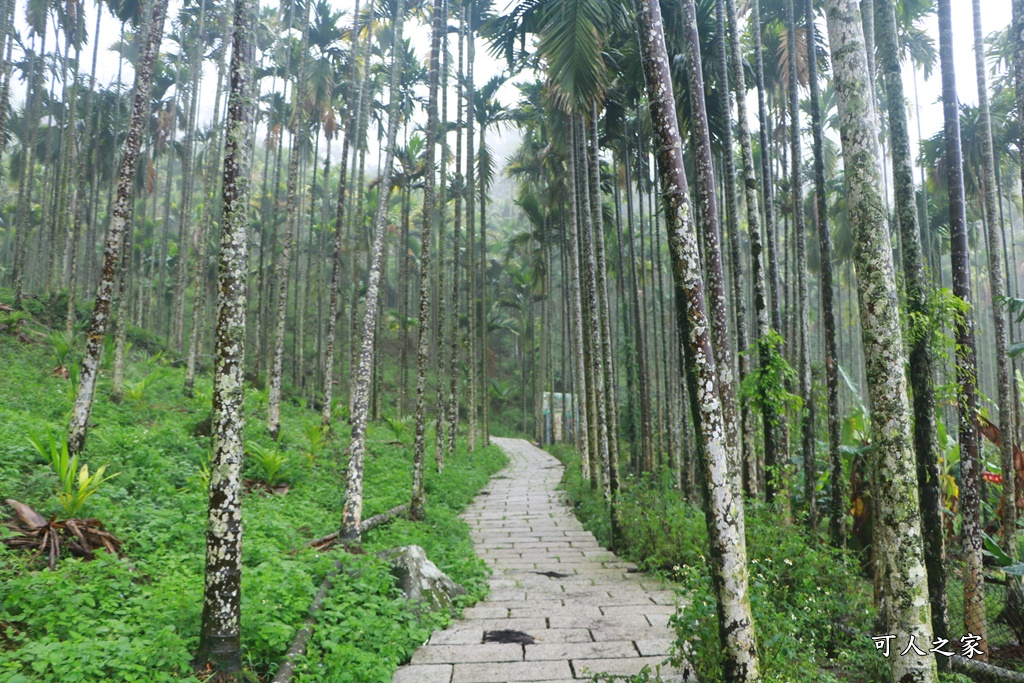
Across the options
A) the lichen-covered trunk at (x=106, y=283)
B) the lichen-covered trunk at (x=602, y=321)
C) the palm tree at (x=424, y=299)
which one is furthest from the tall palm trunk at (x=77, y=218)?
the lichen-covered trunk at (x=602, y=321)

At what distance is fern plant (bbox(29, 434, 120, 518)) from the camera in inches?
207

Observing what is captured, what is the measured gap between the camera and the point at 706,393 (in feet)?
12.3

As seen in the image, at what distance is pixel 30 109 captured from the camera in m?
18.3

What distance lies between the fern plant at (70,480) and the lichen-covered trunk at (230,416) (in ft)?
7.79

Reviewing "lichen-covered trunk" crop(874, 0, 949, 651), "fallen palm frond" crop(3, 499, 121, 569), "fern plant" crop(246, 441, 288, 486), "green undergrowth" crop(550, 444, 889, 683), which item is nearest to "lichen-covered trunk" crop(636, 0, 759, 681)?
"green undergrowth" crop(550, 444, 889, 683)

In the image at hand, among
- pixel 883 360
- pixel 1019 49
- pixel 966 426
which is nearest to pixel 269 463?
pixel 883 360

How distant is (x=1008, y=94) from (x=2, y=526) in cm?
1968

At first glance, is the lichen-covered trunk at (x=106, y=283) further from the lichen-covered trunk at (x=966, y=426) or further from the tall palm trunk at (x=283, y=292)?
the lichen-covered trunk at (x=966, y=426)

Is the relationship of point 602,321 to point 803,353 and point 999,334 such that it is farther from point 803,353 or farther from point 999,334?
point 999,334

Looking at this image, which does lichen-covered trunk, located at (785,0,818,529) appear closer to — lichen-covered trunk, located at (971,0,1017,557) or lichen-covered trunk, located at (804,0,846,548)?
lichen-covered trunk, located at (804,0,846,548)

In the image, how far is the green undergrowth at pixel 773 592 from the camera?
12.4 ft

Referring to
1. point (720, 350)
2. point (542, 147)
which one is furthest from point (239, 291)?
point (542, 147)

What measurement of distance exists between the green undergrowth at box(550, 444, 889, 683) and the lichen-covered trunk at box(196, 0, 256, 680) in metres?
3.07

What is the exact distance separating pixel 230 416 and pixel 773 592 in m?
4.89
